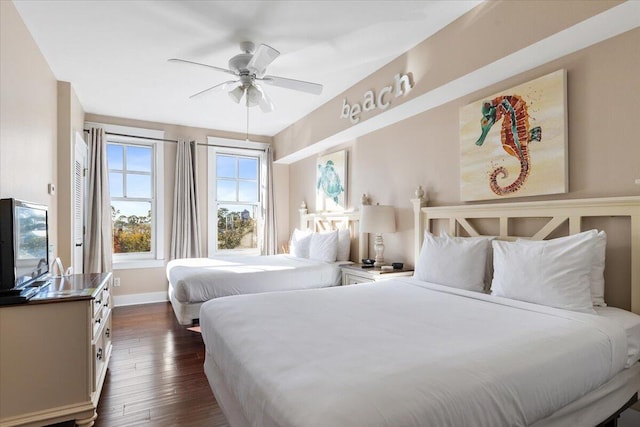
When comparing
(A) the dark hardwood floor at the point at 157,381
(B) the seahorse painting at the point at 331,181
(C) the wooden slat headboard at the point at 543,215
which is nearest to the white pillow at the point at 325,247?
(B) the seahorse painting at the point at 331,181

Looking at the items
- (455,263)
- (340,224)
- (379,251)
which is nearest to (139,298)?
(340,224)

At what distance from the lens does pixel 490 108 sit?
107 inches

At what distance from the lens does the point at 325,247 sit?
4332mm

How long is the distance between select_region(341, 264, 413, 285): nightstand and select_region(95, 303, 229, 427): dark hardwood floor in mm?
1628

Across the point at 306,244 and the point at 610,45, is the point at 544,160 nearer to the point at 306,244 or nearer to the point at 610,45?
the point at 610,45

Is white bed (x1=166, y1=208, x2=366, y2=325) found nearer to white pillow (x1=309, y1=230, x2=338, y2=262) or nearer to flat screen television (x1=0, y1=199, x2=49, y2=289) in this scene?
white pillow (x1=309, y1=230, x2=338, y2=262)

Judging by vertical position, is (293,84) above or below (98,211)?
above

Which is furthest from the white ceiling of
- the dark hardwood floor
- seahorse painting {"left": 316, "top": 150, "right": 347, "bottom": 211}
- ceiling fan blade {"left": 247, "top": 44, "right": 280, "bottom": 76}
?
the dark hardwood floor

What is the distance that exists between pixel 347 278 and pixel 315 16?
2534 millimetres

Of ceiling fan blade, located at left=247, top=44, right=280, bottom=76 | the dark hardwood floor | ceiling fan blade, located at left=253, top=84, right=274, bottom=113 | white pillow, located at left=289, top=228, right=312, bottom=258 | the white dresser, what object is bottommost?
the dark hardwood floor

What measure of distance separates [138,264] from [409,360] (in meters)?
4.91

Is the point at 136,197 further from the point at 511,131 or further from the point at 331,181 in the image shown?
the point at 511,131

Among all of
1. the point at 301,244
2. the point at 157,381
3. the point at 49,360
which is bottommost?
the point at 157,381

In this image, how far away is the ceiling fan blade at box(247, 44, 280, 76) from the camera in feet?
8.21
